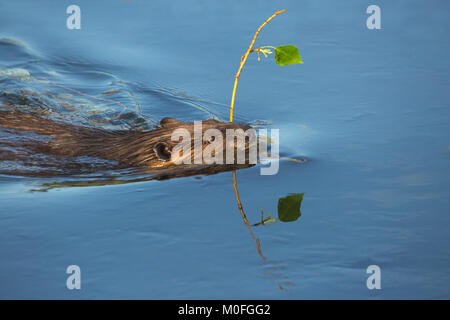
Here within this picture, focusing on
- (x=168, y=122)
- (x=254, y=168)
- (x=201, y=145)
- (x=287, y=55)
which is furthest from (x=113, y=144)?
(x=287, y=55)

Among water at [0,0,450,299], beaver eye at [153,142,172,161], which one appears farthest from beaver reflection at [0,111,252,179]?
water at [0,0,450,299]

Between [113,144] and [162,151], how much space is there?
624 mm

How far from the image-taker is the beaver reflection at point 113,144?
5633mm

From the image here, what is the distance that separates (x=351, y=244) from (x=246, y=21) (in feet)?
16.2

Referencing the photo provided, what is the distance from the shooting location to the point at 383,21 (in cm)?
858

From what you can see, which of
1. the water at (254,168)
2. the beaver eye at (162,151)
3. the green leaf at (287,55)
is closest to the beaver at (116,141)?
the beaver eye at (162,151)

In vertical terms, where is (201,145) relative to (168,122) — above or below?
below

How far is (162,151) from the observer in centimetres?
561

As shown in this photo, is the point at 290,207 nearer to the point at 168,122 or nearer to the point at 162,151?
the point at 162,151

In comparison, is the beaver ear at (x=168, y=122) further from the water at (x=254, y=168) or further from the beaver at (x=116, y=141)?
the water at (x=254, y=168)

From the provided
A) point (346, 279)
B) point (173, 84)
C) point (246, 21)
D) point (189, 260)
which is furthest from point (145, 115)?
point (346, 279)

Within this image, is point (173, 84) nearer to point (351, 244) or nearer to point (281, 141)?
point (281, 141)

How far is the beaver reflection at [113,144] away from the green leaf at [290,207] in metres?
0.75
